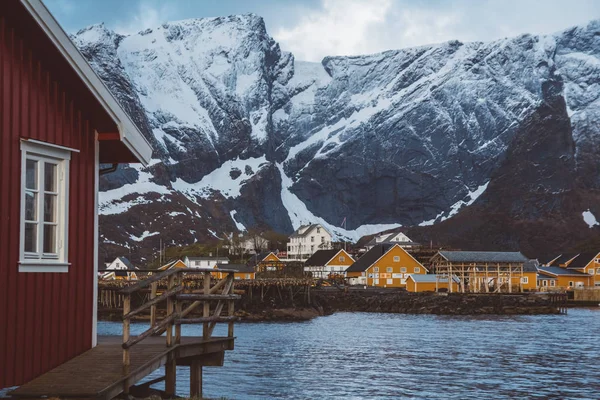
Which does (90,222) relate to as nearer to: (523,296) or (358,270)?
(523,296)

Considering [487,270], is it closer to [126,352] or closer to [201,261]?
[201,261]

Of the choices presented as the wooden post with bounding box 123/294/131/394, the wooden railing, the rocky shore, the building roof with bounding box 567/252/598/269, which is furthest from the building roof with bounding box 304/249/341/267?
the wooden post with bounding box 123/294/131/394

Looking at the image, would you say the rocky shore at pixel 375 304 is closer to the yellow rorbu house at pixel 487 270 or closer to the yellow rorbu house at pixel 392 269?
the yellow rorbu house at pixel 487 270

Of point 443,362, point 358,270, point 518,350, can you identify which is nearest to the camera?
point 443,362

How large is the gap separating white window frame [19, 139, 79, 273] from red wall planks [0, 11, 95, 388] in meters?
0.11

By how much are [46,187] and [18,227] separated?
1.17 m

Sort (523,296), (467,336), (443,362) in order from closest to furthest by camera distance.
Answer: (443,362)
(467,336)
(523,296)

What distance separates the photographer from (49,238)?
1625 centimetres

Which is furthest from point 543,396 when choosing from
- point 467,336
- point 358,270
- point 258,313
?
point 358,270

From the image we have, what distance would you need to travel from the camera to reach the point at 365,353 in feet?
160

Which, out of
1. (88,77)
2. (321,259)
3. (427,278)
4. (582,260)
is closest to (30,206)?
(88,77)

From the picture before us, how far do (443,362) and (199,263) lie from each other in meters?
120

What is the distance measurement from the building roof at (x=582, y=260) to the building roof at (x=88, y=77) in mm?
145072

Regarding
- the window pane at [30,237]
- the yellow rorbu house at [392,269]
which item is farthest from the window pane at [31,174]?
the yellow rorbu house at [392,269]
